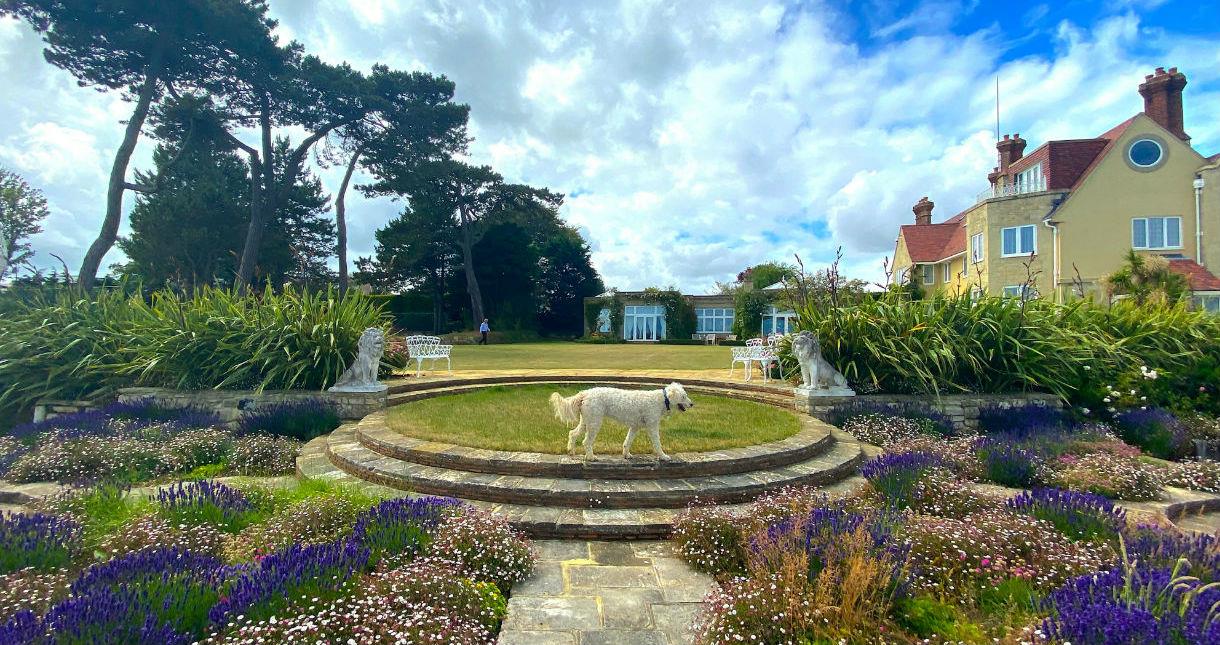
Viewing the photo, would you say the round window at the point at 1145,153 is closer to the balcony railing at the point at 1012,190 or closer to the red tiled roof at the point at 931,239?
the balcony railing at the point at 1012,190

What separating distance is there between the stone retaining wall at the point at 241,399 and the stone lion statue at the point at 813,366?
6.45m

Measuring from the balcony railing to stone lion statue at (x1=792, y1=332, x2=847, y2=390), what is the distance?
18.9 metres

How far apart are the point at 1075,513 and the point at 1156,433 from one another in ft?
15.4

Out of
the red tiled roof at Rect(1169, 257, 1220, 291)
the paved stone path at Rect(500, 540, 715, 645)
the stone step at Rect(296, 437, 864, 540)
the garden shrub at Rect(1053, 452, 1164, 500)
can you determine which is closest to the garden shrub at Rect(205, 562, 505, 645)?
the paved stone path at Rect(500, 540, 715, 645)

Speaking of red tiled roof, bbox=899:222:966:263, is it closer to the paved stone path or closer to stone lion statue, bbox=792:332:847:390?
stone lion statue, bbox=792:332:847:390

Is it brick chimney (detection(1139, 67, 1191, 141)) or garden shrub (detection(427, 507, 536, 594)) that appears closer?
garden shrub (detection(427, 507, 536, 594))

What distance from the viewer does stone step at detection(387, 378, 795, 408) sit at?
823 cm

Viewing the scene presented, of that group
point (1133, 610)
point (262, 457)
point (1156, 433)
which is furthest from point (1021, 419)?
point (262, 457)

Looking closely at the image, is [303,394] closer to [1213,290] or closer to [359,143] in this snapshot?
[359,143]

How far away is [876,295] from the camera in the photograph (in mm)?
10172

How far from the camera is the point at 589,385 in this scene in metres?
10.0

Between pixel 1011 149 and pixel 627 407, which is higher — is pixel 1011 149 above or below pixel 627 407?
above

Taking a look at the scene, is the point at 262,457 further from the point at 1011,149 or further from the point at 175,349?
the point at 1011,149

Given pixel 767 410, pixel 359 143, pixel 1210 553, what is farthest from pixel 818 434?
pixel 359 143
